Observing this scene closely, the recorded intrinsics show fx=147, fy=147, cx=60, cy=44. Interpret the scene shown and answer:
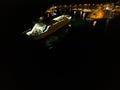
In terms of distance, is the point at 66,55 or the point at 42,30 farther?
the point at 42,30

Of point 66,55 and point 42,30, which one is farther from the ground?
point 42,30

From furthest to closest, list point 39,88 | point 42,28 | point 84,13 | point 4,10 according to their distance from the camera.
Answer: point 84,13 < point 4,10 < point 42,28 < point 39,88

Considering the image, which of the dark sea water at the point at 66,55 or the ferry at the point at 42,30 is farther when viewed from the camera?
the ferry at the point at 42,30

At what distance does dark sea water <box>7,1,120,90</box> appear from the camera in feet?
29.2

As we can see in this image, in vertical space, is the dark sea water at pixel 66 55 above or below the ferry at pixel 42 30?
below

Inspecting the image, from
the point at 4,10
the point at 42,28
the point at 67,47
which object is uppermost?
the point at 4,10

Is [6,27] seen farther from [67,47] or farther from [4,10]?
[67,47]

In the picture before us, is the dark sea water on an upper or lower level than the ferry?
lower

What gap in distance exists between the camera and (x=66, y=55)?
10969mm

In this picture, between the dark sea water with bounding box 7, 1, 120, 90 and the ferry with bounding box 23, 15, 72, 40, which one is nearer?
the dark sea water with bounding box 7, 1, 120, 90

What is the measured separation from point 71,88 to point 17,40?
22.0 ft

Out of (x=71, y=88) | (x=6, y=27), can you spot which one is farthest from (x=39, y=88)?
(x=6, y=27)

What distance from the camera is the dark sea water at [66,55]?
8898mm

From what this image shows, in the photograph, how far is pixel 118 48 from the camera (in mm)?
11961
